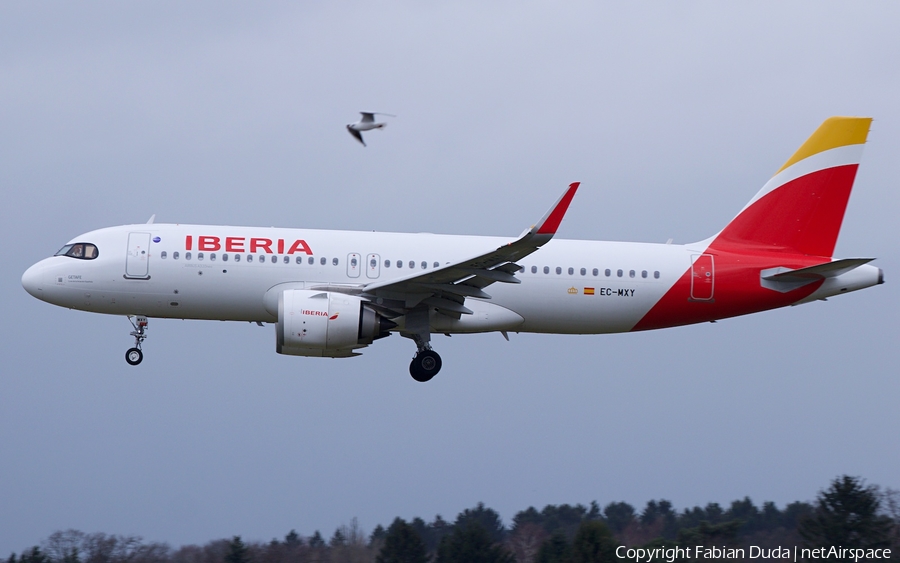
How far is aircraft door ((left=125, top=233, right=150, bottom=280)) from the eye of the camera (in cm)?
2673

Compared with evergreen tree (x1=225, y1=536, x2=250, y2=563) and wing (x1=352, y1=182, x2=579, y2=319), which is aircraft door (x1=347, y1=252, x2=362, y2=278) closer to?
wing (x1=352, y1=182, x2=579, y2=319)

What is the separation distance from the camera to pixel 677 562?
3192 cm

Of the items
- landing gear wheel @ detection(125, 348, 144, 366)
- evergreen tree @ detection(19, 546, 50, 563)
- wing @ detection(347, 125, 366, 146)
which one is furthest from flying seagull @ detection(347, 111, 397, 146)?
evergreen tree @ detection(19, 546, 50, 563)

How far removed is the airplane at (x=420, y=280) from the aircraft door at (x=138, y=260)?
0.03 metres

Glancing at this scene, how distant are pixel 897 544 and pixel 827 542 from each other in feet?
8.60

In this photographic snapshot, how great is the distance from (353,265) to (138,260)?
5448 millimetres

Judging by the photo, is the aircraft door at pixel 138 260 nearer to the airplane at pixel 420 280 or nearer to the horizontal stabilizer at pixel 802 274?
the airplane at pixel 420 280

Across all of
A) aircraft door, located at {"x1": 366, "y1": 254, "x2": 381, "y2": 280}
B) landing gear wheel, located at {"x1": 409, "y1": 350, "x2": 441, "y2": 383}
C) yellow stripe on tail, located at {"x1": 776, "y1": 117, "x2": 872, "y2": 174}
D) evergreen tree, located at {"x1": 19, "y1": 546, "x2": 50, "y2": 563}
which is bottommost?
evergreen tree, located at {"x1": 19, "y1": 546, "x2": 50, "y2": 563}

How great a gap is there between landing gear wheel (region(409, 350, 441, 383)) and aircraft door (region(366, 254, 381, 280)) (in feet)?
7.79

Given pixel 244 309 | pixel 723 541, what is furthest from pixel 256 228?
pixel 723 541

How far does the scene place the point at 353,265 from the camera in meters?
27.0

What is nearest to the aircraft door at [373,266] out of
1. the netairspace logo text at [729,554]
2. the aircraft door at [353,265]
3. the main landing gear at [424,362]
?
the aircraft door at [353,265]

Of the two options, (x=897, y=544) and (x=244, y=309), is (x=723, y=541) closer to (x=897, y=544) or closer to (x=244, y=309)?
(x=897, y=544)

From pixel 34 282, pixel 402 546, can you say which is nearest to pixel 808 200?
pixel 402 546
